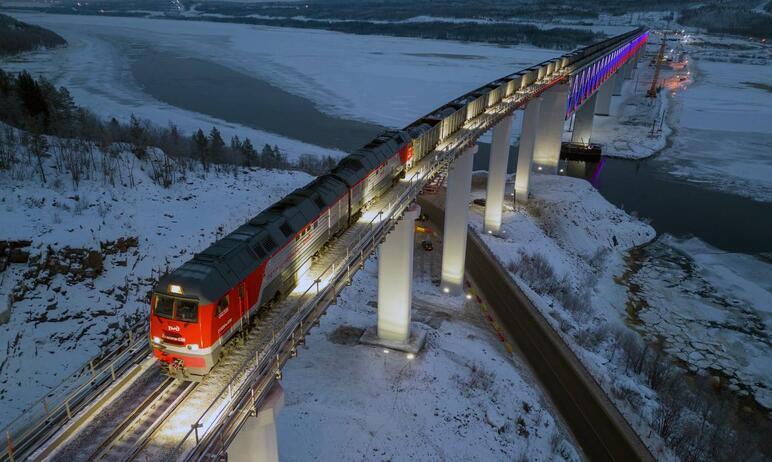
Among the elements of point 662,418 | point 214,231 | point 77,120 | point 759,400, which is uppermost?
point 77,120

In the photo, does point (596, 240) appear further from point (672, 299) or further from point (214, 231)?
point (214, 231)

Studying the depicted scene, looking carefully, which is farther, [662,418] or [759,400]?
[759,400]

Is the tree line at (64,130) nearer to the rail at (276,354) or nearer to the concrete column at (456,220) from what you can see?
the concrete column at (456,220)

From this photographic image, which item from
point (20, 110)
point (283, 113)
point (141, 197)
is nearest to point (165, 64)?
point (283, 113)

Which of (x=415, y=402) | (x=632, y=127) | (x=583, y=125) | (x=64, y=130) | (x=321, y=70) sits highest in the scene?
(x=64, y=130)

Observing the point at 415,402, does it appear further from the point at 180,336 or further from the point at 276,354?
the point at 180,336

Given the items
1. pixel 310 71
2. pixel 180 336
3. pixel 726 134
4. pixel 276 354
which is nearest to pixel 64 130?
pixel 180 336

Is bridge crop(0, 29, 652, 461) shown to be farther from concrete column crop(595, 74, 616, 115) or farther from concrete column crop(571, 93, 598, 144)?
concrete column crop(595, 74, 616, 115)
